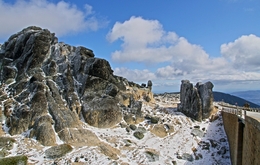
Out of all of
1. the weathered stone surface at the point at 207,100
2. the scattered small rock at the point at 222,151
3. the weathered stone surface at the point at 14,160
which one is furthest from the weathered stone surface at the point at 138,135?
the weathered stone surface at the point at 14,160

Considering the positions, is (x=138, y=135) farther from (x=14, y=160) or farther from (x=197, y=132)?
(x=14, y=160)

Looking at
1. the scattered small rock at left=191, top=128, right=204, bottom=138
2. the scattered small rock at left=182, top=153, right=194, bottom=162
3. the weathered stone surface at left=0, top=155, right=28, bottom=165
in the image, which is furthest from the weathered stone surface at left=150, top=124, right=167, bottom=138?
the weathered stone surface at left=0, top=155, right=28, bottom=165

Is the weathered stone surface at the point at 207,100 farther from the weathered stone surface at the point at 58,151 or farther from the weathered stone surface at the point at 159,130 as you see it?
the weathered stone surface at the point at 58,151

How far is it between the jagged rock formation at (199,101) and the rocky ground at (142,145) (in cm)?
122

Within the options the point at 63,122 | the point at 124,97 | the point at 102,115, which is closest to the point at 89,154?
the point at 63,122

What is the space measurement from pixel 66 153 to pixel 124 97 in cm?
1605

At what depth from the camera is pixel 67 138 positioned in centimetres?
2191

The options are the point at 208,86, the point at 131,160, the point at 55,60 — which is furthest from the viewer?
the point at 208,86

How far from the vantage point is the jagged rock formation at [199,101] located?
33.1 meters

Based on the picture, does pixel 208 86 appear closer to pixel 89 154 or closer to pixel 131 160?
pixel 131 160

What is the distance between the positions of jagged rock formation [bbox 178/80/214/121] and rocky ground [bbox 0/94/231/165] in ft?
4.00

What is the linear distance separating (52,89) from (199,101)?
73.8 feet

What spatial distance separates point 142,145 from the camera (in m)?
24.5

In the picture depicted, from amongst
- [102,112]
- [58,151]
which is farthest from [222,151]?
[58,151]
